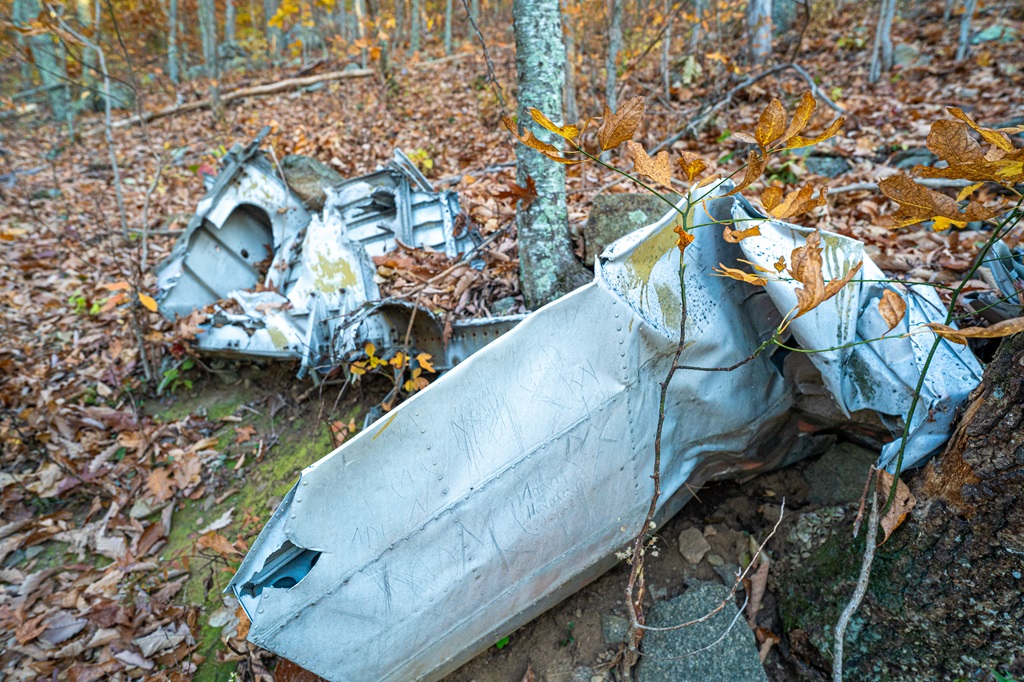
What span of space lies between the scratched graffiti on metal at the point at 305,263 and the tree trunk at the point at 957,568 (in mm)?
1753

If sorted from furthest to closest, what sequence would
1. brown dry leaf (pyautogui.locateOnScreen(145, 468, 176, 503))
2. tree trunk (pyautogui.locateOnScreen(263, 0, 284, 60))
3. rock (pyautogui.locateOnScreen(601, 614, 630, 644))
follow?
tree trunk (pyautogui.locateOnScreen(263, 0, 284, 60))
brown dry leaf (pyautogui.locateOnScreen(145, 468, 176, 503))
rock (pyautogui.locateOnScreen(601, 614, 630, 644))

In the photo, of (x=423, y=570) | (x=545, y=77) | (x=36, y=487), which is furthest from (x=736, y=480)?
(x=36, y=487)

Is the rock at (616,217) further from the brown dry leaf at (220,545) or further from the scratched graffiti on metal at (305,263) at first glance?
the brown dry leaf at (220,545)

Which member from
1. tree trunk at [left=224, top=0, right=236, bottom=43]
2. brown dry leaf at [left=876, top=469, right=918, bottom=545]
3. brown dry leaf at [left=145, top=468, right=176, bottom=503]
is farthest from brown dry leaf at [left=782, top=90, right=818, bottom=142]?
tree trunk at [left=224, top=0, right=236, bottom=43]

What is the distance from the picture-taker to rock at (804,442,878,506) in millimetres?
2270

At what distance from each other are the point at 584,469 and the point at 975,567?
1128 millimetres

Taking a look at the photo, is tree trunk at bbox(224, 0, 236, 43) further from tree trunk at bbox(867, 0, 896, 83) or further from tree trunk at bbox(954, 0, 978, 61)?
tree trunk at bbox(954, 0, 978, 61)

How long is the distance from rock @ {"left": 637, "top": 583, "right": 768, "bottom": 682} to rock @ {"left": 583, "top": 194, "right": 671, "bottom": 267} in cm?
189

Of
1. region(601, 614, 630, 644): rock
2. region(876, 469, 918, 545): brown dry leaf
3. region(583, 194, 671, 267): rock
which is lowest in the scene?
region(601, 614, 630, 644): rock


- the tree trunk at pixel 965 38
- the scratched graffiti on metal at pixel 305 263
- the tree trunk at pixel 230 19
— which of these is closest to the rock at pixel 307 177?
the scratched graffiti on metal at pixel 305 263

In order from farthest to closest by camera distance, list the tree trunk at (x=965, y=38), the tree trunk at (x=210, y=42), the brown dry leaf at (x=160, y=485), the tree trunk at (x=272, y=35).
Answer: the tree trunk at (x=272, y=35), the tree trunk at (x=210, y=42), the tree trunk at (x=965, y=38), the brown dry leaf at (x=160, y=485)

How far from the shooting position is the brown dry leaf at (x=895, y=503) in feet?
5.34

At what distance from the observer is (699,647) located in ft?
6.65

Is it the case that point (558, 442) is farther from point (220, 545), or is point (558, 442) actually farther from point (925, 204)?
point (220, 545)
